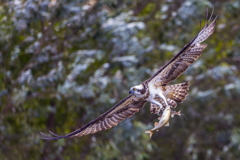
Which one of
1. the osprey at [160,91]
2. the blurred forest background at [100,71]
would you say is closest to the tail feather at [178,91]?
the osprey at [160,91]

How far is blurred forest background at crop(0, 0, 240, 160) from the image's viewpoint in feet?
27.5

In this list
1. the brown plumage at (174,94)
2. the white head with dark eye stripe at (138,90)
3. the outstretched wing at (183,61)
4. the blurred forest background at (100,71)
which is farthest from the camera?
the blurred forest background at (100,71)

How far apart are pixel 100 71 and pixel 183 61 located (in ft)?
12.4

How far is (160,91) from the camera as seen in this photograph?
554cm

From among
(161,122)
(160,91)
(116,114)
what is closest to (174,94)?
(160,91)

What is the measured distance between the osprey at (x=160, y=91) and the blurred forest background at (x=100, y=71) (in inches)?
98.4

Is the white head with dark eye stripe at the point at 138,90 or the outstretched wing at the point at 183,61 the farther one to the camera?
the white head with dark eye stripe at the point at 138,90

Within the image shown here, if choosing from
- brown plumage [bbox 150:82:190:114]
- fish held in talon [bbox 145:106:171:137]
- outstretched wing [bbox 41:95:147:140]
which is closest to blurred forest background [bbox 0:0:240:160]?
outstretched wing [bbox 41:95:147:140]

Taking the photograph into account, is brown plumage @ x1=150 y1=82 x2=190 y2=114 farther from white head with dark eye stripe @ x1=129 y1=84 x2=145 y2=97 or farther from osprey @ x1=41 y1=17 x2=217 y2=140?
white head with dark eye stripe @ x1=129 y1=84 x2=145 y2=97

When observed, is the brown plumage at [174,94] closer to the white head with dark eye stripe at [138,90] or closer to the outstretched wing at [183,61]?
the outstretched wing at [183,61]

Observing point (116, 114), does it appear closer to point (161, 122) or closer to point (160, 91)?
point (160, 91)

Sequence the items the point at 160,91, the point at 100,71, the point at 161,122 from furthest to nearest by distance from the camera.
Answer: the point at 100,71, the point at 160,91, the point at 161,122

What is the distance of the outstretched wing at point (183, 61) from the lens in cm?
507

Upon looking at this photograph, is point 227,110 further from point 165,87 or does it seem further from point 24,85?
point 165,87
